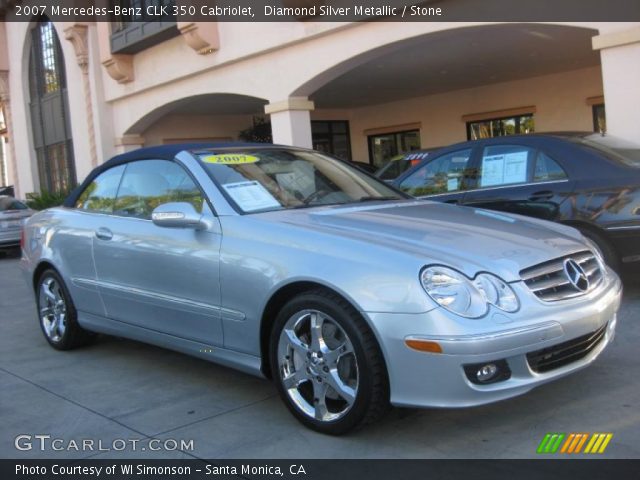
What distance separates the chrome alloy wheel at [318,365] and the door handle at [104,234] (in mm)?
1774

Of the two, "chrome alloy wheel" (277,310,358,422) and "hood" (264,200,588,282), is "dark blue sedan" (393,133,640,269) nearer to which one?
"hood" (264,200,588,282)

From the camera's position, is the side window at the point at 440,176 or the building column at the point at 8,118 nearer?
the side window at the point at 440,176

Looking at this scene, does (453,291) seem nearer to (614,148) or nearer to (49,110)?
(614,148)

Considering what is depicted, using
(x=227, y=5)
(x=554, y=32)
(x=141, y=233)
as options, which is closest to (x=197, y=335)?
(x=141, y=233)

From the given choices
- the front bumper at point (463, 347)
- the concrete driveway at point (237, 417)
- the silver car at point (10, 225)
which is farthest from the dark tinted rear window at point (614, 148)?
the silver car at point (10, 225)

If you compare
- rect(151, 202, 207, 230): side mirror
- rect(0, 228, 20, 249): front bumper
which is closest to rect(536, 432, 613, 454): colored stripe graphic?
rect(151, 202, 207, 230): side mirror

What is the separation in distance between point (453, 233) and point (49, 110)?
64.5ft

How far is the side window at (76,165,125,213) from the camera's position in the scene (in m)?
5.14

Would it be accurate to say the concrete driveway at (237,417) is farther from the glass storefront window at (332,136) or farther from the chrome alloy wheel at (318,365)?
the glass storefront window at (332,136)

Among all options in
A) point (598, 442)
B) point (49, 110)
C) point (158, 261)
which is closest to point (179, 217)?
point (158, 261)

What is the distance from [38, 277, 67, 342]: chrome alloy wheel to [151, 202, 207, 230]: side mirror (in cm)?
181

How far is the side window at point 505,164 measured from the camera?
634 centimetres
